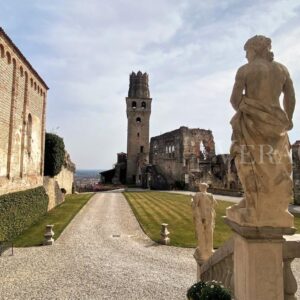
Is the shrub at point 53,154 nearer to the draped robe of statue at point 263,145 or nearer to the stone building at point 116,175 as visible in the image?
the draped robe of statue at point 263,145

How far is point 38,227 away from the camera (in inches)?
730

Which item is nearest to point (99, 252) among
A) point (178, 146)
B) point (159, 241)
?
point (159, 241)

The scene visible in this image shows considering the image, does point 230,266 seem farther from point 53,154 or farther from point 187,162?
point 187,162

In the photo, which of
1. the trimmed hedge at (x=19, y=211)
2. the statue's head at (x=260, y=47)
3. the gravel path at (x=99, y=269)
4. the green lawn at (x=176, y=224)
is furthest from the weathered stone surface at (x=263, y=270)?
the trimmed hedge at (x=19, y=211)

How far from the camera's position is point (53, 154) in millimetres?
28922

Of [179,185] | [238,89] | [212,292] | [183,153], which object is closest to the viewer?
[238,89]

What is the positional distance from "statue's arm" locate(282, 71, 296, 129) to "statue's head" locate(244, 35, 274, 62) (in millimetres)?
367

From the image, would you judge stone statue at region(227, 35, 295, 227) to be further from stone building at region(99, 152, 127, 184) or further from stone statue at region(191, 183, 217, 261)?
stone building at region(99, 152, 127, 184)

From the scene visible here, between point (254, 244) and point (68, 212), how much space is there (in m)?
21.9

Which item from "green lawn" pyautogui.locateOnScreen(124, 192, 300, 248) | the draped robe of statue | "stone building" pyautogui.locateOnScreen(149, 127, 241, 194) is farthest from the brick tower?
the draped robe of statue

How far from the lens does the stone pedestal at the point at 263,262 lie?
12.1ft

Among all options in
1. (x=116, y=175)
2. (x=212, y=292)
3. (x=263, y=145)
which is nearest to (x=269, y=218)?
(x=263, y=145)

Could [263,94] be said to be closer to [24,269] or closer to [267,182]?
[267,182]

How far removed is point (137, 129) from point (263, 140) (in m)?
64.1
